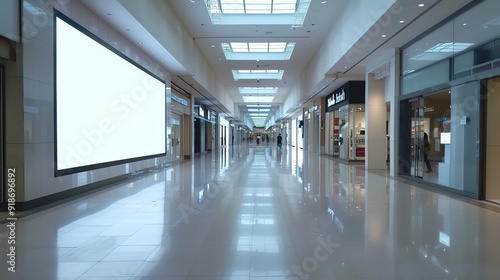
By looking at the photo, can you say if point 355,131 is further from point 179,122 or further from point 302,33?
point 179,122

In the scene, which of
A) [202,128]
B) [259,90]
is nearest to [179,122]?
[202,128]

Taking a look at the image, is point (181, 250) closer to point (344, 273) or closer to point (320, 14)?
point (344, 273)

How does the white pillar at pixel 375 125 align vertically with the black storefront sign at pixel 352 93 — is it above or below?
below

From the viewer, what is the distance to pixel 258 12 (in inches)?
468

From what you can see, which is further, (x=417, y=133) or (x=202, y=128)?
(x=202, y=128)

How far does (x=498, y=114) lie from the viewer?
6586 mm

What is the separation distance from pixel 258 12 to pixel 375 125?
19.6 ft

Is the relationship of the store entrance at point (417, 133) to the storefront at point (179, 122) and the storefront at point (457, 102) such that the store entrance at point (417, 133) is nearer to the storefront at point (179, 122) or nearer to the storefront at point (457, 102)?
the storefront at point (457, 102)

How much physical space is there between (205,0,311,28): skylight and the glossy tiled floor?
6.67 meters

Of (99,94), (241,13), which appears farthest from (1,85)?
(241,13)

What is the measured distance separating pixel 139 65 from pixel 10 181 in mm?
5904

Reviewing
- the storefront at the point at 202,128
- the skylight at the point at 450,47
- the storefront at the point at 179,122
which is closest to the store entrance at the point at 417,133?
the skylight at the point at 450,47

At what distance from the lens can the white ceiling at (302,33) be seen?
291 inches

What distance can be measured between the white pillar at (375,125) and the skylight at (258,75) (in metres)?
9.41
